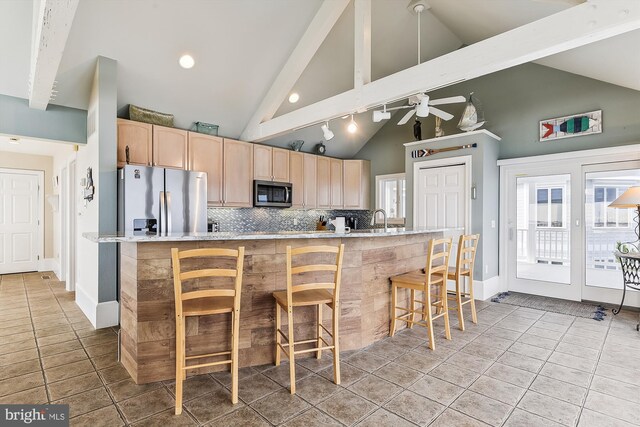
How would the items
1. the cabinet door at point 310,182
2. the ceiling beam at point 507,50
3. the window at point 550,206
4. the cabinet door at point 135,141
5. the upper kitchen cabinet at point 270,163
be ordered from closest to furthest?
the ceiling beam at point 507,50 < the cabinet door at point 135,141 < the window at point 550,206 < the upper kitchen cabinet at point 270,163 < the cabinet door at point 310,182

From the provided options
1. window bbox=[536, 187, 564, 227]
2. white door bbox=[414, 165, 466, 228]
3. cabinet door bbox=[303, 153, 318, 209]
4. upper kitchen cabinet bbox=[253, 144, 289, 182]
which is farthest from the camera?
cabinet door bbox=[303, 153, 318, 209]

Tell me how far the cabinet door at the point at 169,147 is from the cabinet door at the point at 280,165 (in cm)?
153

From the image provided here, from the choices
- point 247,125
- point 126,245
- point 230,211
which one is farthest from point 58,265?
point 126,245

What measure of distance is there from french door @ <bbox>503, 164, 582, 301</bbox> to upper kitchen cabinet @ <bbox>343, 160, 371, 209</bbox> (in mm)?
2727

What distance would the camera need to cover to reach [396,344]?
10.2 ft

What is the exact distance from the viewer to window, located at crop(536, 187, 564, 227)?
4.82 m

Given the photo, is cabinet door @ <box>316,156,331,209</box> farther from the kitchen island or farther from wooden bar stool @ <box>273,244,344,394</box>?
wooden bar stool @ <box>273,244,344,394</box>

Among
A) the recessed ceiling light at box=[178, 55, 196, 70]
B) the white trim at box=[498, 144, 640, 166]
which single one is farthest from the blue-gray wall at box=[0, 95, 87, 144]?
the white trim at box=[498, 144, 640, 166]

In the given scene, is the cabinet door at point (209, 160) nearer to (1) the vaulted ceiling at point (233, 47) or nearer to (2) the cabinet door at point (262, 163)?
(1) the vaulted ceiling at point (233, 47)

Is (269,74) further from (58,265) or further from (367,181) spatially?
(58,265)

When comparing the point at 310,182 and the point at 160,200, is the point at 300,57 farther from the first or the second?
the point at 160,200

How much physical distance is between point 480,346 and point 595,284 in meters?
2.76

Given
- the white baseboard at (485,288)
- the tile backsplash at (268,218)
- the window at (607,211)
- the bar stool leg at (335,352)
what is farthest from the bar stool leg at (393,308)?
the window at (607,211)

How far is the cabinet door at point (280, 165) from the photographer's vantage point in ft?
18.6
